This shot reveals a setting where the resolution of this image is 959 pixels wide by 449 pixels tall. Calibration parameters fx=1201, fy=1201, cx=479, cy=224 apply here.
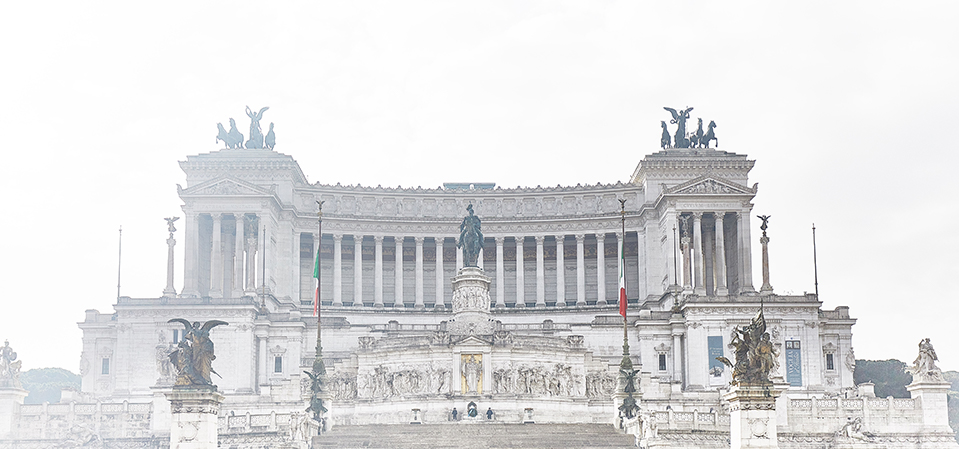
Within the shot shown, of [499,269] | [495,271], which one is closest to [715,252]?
[499,269]

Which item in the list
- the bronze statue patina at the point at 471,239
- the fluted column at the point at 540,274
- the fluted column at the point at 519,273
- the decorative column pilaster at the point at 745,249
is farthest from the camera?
the fluted column at the point at 519,273

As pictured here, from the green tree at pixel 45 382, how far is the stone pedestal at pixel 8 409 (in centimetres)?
7465

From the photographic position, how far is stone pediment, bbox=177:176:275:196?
9288 cm

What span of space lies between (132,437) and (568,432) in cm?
2447

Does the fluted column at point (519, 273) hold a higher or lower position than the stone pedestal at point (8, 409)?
higher

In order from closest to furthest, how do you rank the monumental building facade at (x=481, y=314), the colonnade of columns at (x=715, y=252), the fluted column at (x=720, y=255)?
the monumental building facade at (x=481, y=314) → the colonnade of columns at (x=715, y=252) → the fluted column at (x=720, y=255)

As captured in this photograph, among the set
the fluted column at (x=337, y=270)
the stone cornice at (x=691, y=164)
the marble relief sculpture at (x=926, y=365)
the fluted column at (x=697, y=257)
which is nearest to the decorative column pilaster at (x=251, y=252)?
the fluted column at (x=337, y=270)

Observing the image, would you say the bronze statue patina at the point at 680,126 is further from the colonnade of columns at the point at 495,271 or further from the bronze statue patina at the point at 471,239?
the bronze statue patina at the point at 471,239

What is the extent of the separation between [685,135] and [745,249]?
12.5 meters

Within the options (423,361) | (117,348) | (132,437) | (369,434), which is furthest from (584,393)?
(117,348)

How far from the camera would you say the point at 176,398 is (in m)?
41.0

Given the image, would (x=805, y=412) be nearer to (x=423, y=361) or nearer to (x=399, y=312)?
(x=423, y=361)

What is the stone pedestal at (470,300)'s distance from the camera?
247ft

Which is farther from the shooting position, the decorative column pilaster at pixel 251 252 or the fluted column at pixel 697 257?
the fluted column at pixel 697 257
